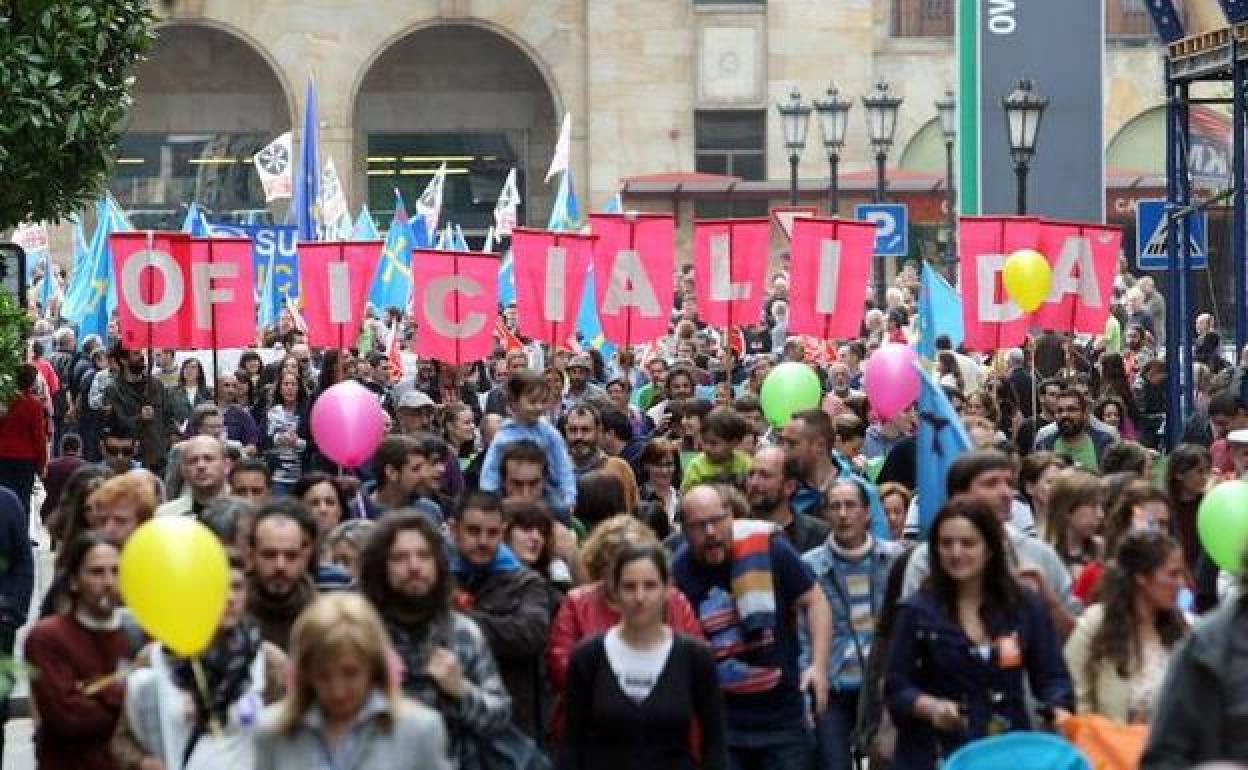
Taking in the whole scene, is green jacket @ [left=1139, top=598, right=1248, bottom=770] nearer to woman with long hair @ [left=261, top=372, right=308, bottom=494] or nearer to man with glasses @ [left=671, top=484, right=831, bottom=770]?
man with glasses @ [left=671, top=484, right=831, bottom=770]

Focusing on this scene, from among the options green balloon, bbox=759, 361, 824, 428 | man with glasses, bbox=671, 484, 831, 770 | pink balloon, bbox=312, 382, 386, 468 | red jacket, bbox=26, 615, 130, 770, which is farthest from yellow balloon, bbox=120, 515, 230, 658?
green balloon, bbox=759, 361, 824, 428

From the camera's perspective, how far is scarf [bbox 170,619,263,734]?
9359 mm

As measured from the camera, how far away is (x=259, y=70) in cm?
6172

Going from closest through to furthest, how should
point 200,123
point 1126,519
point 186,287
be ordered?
1. point 1126,519
2. point 186,287
3. point 200,123

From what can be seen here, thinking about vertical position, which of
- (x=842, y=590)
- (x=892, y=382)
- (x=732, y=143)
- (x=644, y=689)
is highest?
(x=732, y=143)

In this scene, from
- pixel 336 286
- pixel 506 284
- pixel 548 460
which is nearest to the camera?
pixel 548 460

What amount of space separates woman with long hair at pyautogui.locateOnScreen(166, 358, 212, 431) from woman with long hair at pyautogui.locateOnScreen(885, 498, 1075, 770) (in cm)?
1421

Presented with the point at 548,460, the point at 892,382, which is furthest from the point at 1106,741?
the point at 892,382

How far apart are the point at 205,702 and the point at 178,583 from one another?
0.38 metres

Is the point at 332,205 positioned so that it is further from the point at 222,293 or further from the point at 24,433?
the point at 24,433

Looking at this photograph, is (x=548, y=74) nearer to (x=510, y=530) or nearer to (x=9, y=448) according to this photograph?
(x=9, y=448)

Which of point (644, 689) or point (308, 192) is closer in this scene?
point (644, 689)

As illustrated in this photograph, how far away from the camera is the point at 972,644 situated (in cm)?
991

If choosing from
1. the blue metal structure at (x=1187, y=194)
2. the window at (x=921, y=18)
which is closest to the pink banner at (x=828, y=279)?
the blue metal structure at (x=1187, y=194)
